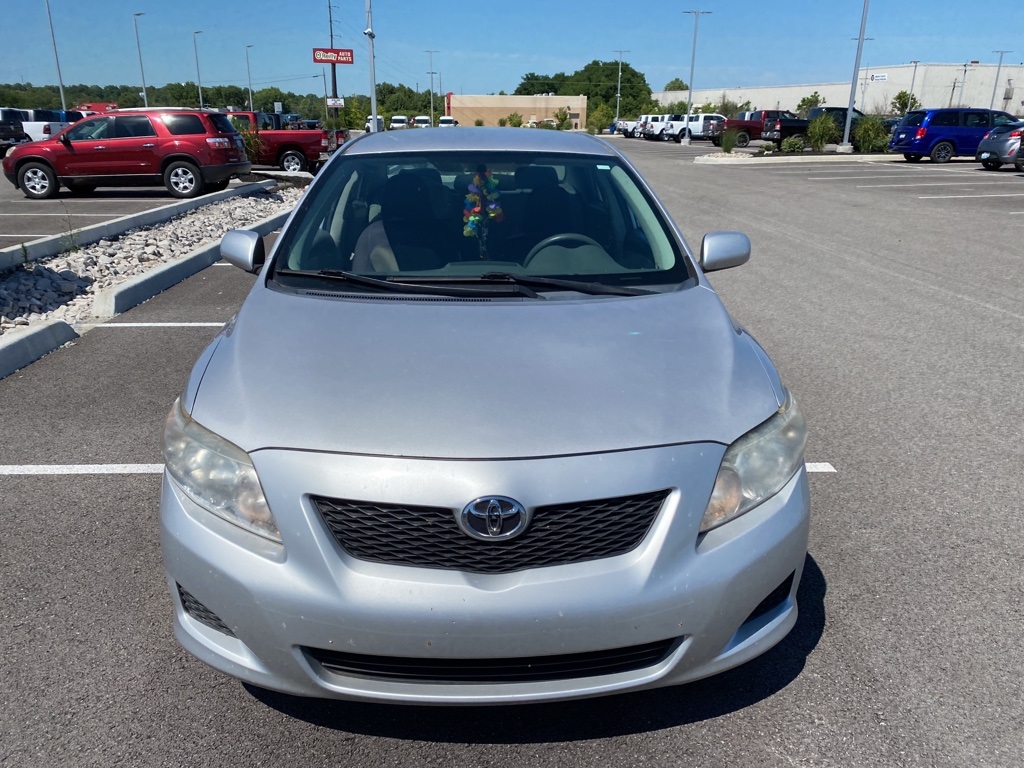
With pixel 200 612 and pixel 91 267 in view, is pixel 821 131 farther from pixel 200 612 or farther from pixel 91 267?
pixel 200 612

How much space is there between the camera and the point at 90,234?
10.8 m

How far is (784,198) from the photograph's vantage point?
1788 centimetres

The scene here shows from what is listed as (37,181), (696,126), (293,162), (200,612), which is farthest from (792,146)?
(200,612)

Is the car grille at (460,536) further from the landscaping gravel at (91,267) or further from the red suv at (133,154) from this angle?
the red suv at (133,154)

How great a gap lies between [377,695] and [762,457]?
4.04 ft

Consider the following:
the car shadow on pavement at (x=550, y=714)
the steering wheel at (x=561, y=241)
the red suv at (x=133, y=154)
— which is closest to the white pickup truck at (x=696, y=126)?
the red suv at (x=133, y=154)

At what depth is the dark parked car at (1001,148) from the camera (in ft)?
77.9

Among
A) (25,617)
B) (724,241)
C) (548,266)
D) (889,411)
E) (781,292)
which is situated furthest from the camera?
(781,292)

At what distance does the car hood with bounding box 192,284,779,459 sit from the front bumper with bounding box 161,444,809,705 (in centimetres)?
7

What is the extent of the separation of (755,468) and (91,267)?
8.97m

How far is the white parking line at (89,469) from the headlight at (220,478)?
6.49ft

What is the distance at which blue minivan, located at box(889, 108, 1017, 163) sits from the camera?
29.0m

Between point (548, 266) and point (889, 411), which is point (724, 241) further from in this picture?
point (889, 411)

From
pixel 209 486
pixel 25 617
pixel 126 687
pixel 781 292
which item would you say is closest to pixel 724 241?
pixel 209 486
